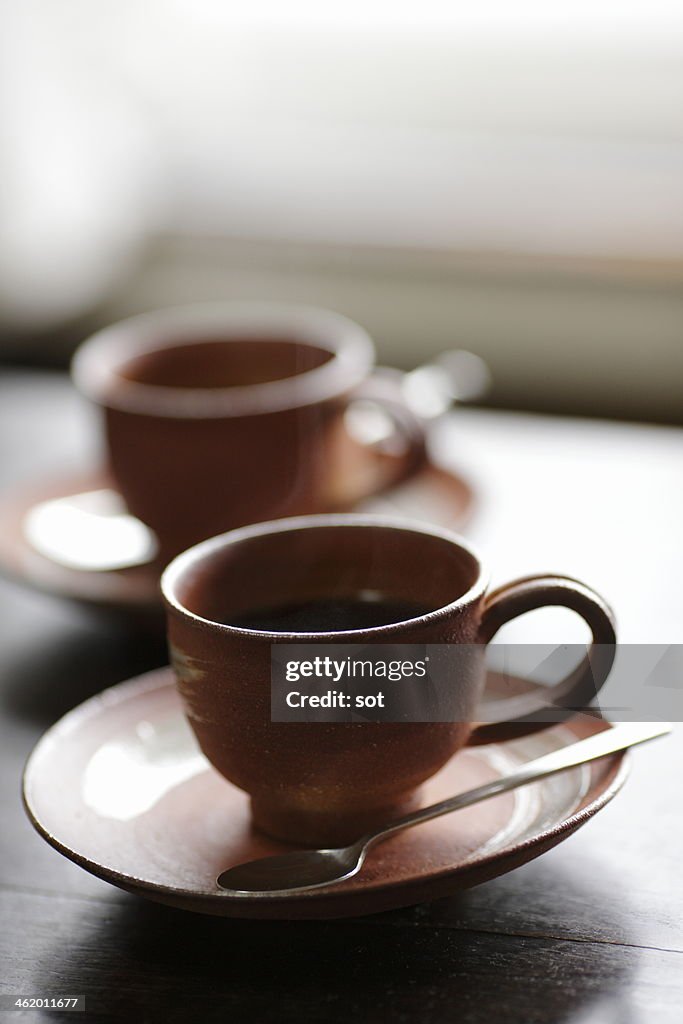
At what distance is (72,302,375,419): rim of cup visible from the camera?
719 millimetres

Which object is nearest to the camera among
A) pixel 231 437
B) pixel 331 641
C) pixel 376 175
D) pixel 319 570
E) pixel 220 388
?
pixel 331 641

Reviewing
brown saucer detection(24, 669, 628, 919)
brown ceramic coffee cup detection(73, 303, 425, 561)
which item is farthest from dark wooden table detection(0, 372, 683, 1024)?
brown ceramic coffee cup detection(73, 303, 425, 561)

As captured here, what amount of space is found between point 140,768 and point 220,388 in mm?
385

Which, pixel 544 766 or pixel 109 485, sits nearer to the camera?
pixel 544 766

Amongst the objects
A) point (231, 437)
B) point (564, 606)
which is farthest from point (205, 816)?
point (231, 437)

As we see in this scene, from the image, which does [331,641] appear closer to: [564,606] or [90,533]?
[564,606]

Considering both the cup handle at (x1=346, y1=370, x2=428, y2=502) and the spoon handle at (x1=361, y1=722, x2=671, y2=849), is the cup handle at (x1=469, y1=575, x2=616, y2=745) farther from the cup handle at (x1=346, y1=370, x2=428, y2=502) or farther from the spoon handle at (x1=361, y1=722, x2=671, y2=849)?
the cup handle at (x1=346, y1=370, x2=428, y2=502)

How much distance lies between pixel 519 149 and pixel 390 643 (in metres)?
1.63

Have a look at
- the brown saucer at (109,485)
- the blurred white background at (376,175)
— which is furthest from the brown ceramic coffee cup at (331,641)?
the blurred white background at (376,175)

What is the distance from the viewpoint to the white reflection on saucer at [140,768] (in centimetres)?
48

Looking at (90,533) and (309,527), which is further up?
(309,527)

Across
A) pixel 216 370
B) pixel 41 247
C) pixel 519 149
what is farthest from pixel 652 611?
pixel 41 247

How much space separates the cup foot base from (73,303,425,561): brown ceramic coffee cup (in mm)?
291

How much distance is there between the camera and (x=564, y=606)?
45 cm
